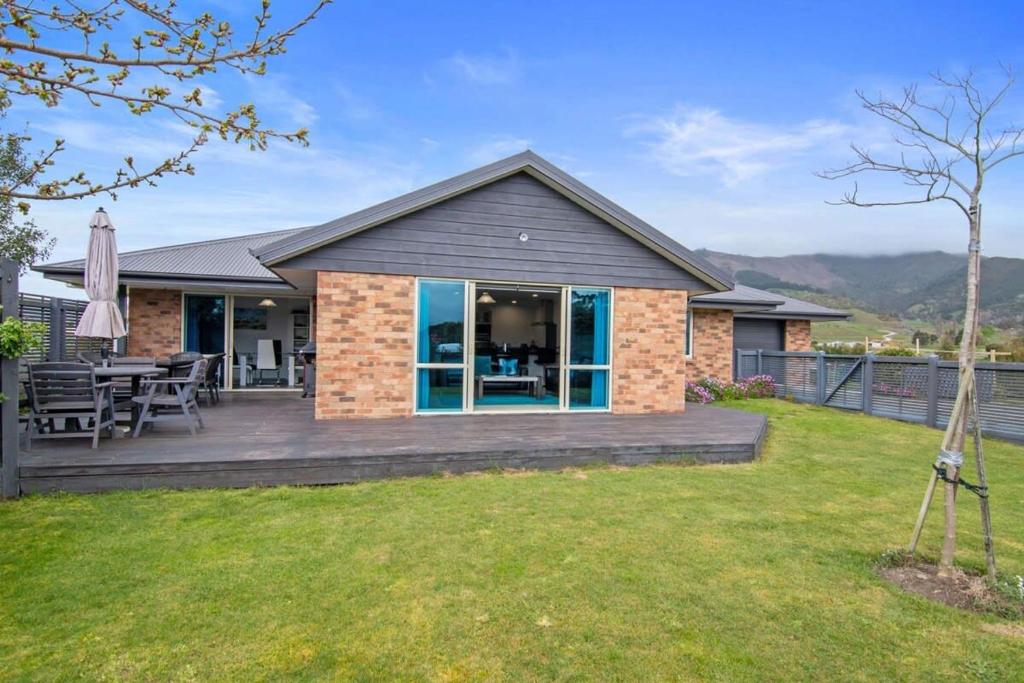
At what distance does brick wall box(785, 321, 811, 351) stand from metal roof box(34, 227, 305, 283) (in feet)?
47.4

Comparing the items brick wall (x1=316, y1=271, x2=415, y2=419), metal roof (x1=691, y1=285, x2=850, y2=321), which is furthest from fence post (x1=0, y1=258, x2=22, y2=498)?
metal roof (x1=691, y1=285, x2=850, y2=321)

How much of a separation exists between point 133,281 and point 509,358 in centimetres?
763

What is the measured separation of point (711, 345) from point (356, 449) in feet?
39.9

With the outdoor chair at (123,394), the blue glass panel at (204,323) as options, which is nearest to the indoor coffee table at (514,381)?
the outdoor chair at (123,394)

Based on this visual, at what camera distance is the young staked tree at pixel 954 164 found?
3.49 m

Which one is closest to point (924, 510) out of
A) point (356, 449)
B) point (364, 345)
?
point (356, 449)

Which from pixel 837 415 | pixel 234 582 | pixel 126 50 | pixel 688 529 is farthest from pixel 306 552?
pixel 837 415

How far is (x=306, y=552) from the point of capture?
385 cm

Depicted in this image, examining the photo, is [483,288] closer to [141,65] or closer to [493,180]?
[493,180]

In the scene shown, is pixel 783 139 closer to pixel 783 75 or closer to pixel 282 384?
pixel 783 75

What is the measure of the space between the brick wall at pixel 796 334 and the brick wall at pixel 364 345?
13398 mm

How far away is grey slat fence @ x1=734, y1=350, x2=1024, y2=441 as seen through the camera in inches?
356

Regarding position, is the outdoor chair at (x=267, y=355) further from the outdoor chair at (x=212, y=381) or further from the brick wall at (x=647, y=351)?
the brick wall at (x=647, y=351)

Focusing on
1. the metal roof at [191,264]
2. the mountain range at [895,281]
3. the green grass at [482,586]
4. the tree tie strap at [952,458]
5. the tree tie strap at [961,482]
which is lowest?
the green grass at [482,586]
